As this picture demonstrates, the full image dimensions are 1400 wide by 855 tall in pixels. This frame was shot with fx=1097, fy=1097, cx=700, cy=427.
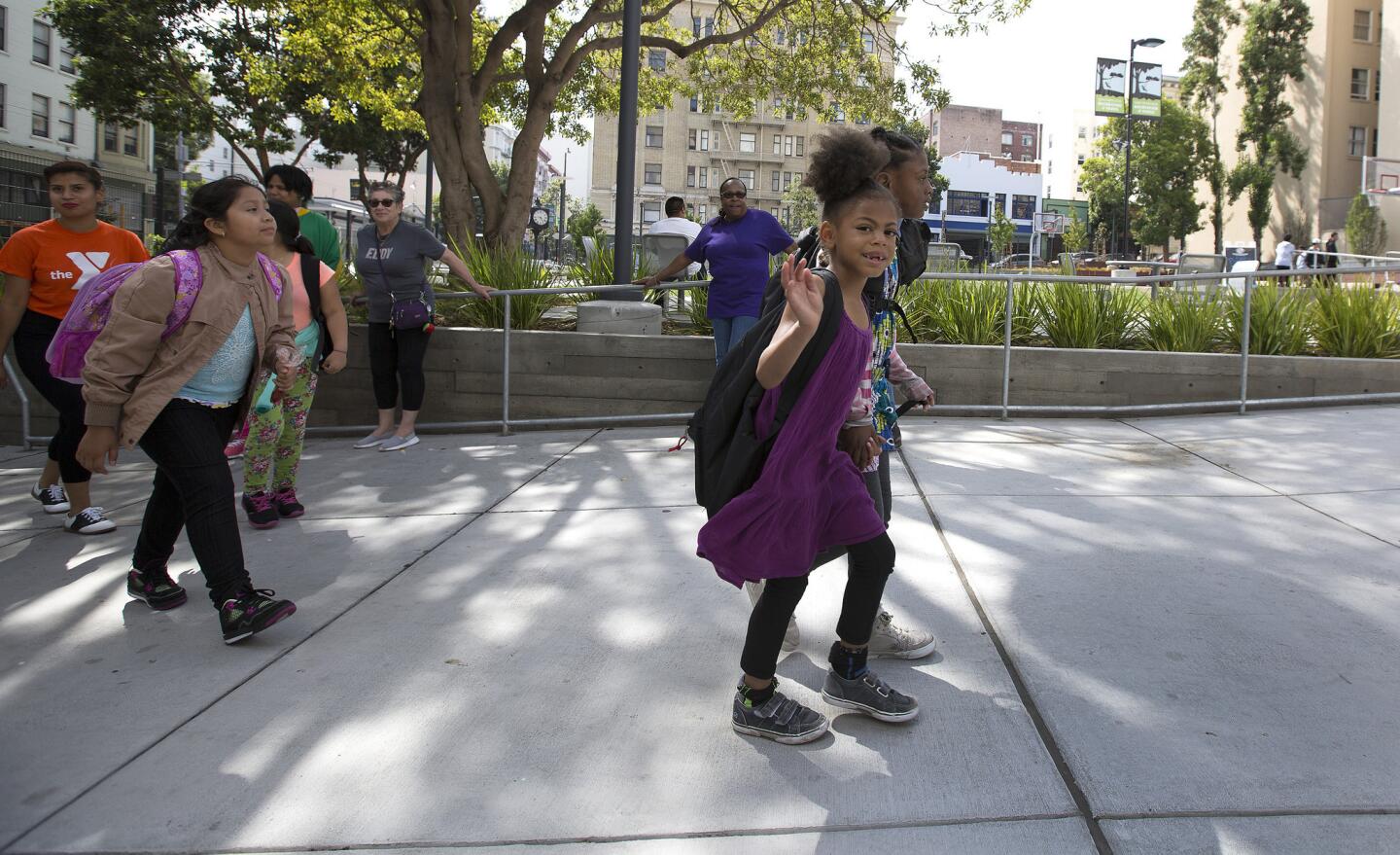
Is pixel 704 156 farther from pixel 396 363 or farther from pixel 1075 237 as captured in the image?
pixel 396 363

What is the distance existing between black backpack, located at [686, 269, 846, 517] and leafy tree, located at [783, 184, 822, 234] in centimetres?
5737

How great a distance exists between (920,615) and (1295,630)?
4.07 ft

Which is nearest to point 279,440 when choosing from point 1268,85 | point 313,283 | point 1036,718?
point 313,283

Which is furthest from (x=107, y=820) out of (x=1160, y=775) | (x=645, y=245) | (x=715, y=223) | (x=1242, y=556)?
(x=645, y=245)

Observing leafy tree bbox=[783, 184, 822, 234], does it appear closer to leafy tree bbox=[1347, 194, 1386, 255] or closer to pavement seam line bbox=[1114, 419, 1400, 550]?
leafy tree bbox=[1347, 194, 1386, 255]

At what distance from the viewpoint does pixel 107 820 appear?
8.50 feet

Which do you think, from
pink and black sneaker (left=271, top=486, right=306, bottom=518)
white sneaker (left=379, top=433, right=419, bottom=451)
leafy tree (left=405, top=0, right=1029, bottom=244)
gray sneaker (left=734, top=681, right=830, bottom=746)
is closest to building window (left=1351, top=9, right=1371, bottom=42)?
leafy tree (left=405, top=0, right=1029, bottom=244)

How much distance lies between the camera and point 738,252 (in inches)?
281

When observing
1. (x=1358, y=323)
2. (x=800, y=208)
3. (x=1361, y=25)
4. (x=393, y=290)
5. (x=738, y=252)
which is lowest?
(x=393, y=290)

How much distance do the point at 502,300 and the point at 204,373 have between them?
4.98m

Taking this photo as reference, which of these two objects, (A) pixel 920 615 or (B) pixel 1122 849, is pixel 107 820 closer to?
(B) pixel 1122 849

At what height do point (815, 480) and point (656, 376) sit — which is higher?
point (656, 376)

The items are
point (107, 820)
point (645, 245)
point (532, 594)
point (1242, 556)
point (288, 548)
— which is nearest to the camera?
point (107, 820)

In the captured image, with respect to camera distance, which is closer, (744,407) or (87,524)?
(744,407)
